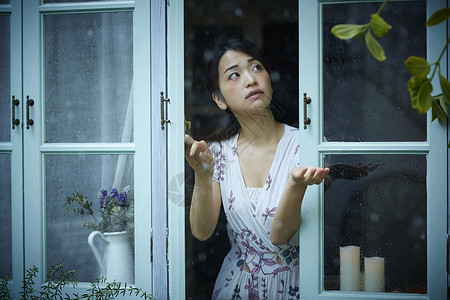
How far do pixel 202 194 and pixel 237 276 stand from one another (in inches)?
17.9

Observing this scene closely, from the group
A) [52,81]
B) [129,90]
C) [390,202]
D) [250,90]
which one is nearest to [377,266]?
[390,202]

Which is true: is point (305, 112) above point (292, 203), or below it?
above

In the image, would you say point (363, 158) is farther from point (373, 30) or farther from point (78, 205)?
point (78, 205)

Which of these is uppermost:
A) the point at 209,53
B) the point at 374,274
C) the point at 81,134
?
the point at 209,53

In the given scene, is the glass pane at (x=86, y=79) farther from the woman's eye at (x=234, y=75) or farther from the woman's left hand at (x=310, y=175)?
the woman's left hand at (x=310, y=175)

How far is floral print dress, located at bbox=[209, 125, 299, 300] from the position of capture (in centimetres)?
215

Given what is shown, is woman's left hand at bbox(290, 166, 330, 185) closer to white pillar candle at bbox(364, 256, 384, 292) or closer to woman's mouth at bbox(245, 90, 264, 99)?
white pillar candle at bbox(364, 256, 384, 292)

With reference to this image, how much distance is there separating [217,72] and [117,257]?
1119 millimetres

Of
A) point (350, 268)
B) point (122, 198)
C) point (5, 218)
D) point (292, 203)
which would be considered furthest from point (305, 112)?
point (5, 218)

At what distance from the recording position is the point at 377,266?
1716 millimetres

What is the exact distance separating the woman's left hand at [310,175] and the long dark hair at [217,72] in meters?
0.80

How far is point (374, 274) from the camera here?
5.65 feet

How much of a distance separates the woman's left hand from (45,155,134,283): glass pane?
706 millimetres

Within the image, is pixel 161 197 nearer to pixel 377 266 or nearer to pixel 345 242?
pixel 345 242
